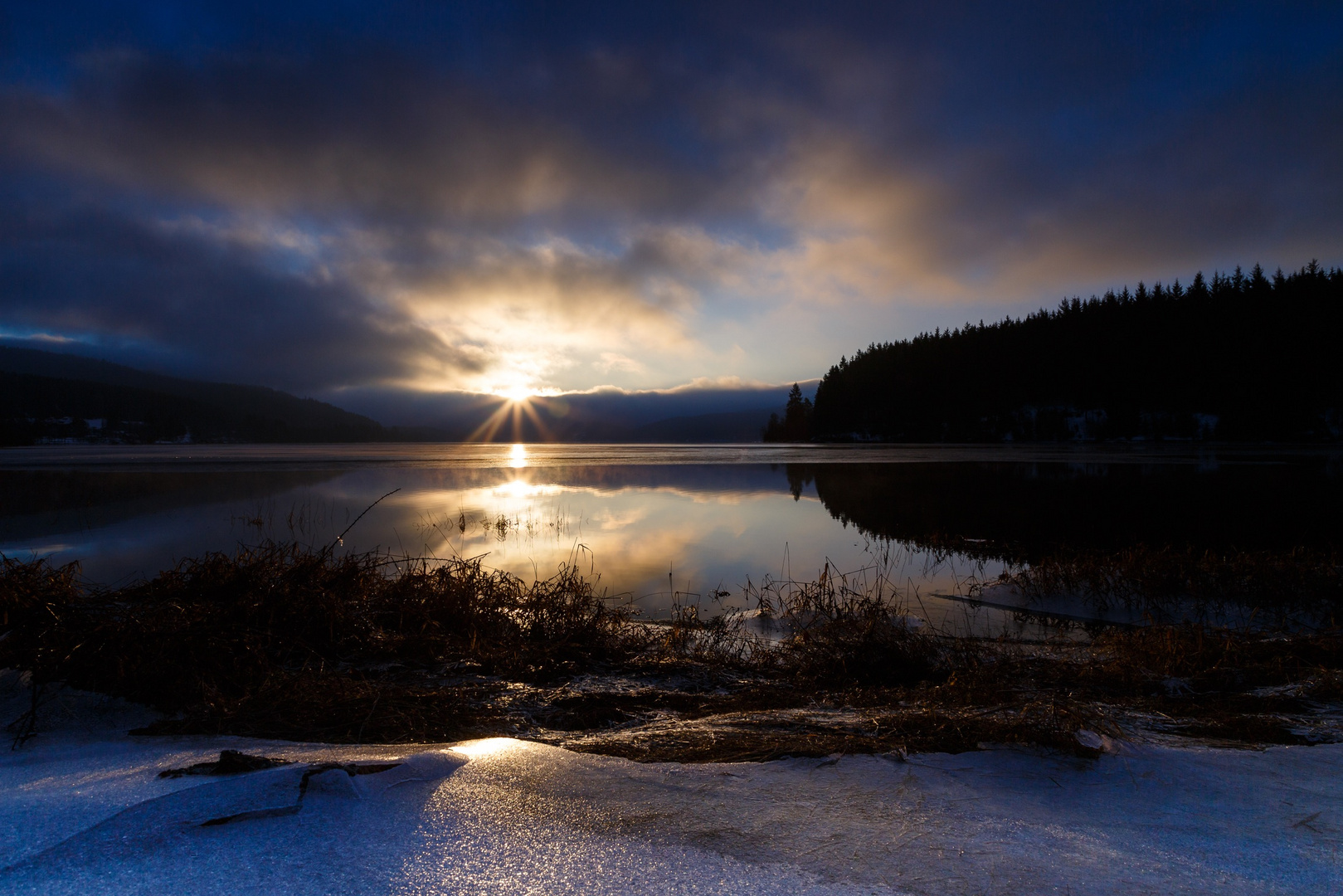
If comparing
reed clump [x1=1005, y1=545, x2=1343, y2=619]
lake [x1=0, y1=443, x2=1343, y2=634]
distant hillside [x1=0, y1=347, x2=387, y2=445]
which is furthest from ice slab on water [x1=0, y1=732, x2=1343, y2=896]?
distant hillside [x1=0, y1=347, x2=387, y2=445]

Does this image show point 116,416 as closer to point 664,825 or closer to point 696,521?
point 696,521

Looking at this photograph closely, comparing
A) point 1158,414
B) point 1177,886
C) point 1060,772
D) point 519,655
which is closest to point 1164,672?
point 1060,772

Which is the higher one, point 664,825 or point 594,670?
point 664,825

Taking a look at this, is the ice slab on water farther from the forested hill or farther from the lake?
the forested hill

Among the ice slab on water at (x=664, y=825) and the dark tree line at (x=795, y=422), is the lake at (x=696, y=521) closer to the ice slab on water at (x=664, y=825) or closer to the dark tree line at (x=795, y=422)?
the ice slab on water at (x=664, y=825)

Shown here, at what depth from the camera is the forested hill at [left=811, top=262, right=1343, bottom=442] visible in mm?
82750

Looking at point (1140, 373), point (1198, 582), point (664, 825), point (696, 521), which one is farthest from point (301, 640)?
point (1140, 373)

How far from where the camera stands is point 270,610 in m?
5.53

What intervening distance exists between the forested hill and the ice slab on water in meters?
107

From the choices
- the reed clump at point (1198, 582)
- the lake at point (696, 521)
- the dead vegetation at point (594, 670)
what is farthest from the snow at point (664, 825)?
the reed clump at point (1198, 582)

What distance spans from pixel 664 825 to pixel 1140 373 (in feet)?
375

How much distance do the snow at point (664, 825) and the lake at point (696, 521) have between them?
586 cm

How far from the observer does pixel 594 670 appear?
570 centimetres

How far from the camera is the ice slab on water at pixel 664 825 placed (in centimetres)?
172
